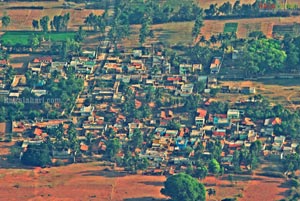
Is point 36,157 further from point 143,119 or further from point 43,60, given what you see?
point 43,60

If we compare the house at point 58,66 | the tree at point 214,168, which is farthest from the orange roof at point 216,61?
the tree at point 214,168

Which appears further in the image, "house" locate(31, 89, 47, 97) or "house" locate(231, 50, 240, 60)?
"house" locate(231, 50, 240, 60)

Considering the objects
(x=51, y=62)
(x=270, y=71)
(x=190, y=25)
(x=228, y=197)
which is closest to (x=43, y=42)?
(x=51, y=62)

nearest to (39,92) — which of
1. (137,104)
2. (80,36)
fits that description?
(137,104)

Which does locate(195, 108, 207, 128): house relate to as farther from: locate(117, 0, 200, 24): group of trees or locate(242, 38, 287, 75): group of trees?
locate(117, 0, 200, 24): group of trees

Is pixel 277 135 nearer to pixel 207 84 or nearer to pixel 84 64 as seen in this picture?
pixel 207 84

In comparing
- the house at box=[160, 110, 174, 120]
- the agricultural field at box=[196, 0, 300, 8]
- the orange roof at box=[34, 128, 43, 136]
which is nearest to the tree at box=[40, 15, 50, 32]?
the agricultural field at box=[196, 0, 300, 8]
